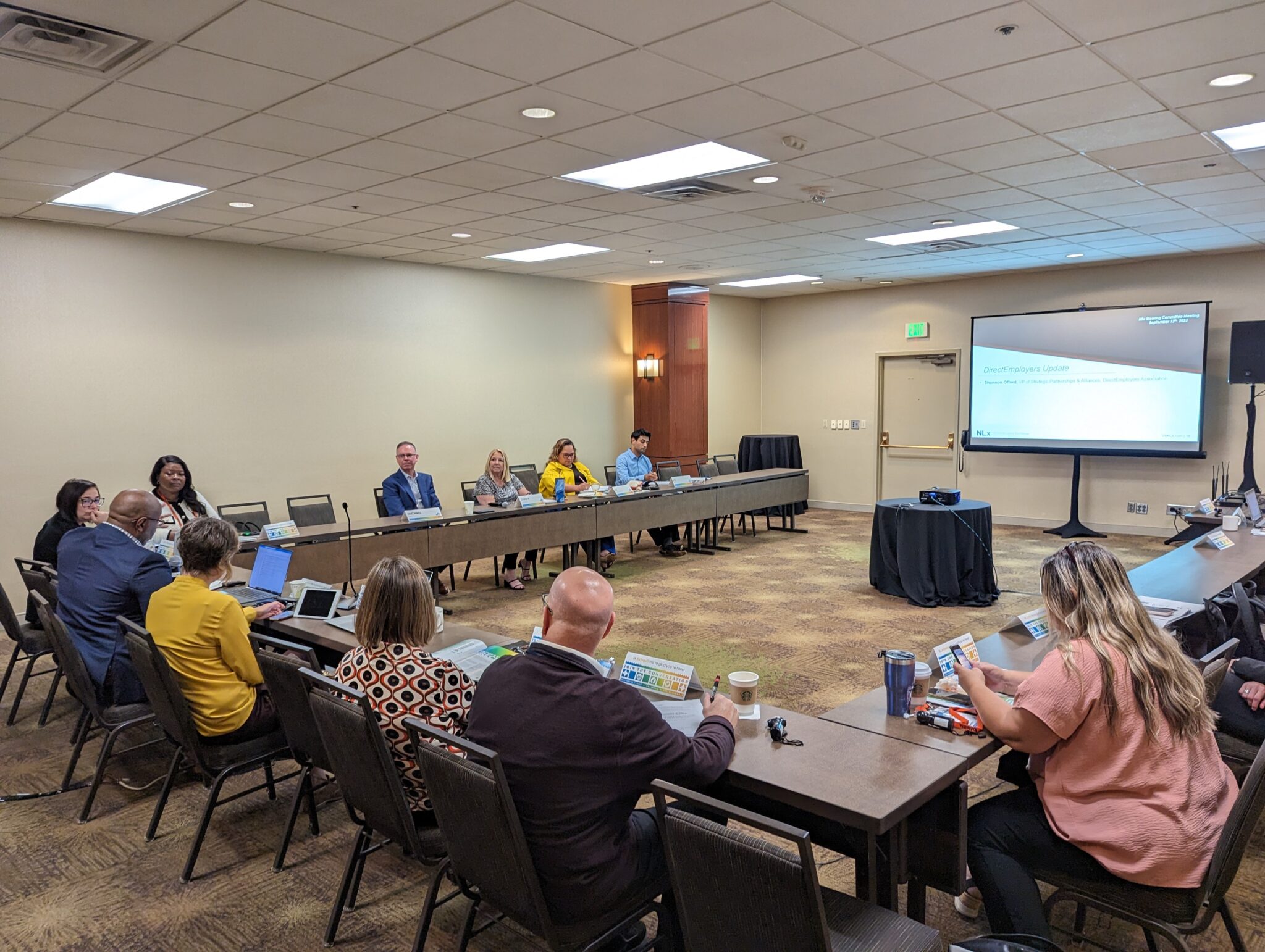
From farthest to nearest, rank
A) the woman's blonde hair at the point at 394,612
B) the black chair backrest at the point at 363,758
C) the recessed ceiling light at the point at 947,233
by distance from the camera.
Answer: the recessed ceiling light at the point at 947,233 < the woman's blonde hair at the point at 394,612 < the black chair backrest at the point at 363,758

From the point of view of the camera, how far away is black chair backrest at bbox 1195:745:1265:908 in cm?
182

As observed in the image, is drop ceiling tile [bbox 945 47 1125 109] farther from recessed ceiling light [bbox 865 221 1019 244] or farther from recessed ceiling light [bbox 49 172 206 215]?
recessed ceiling light [bbox 49 172 206 215]

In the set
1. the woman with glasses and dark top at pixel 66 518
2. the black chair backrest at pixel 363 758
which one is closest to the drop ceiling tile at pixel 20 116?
the woman with glasses and dark top at pixel 66 518

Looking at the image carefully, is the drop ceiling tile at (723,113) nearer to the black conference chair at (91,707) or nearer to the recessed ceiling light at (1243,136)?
the recessed ceiling light at (1243,136)

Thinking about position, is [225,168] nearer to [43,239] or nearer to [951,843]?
[43,239]

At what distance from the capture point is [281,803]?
339 centimetres

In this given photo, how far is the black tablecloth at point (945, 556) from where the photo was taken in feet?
21.2

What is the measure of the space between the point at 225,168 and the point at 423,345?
382 centimetres

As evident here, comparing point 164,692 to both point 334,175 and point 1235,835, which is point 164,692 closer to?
point 1235,835

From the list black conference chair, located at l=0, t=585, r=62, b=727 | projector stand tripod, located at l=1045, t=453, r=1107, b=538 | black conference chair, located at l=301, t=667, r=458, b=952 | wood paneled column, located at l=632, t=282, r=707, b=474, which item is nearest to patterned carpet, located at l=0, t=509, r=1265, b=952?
black conference chair, located at l=0, t=585, r=62, b=727

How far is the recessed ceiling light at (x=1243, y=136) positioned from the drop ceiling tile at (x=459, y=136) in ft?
12.1

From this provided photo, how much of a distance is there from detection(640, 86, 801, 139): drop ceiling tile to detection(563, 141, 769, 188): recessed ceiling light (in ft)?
1.01

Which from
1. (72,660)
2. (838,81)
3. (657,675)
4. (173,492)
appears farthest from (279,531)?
(838,81)

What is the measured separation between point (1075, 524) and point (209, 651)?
921 cm
